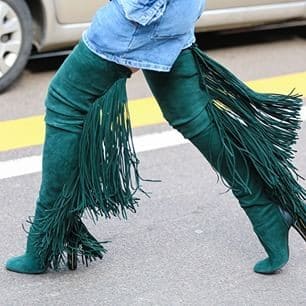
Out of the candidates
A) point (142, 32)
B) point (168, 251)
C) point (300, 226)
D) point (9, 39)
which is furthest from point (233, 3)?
point (142, 32)

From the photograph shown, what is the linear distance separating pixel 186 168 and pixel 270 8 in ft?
7.94

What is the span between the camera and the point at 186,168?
181 inches

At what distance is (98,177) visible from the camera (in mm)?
3197

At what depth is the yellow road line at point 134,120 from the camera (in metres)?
4.97

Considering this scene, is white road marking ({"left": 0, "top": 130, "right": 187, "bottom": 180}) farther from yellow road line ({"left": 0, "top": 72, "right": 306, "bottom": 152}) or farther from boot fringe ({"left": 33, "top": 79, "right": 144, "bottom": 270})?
boot fringe ({"left": 33, "top": 79, "right": 144, "bottom": 270})

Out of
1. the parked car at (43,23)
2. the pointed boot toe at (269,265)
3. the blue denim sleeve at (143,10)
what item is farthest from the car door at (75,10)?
the blue denim sleeve at (143,10)

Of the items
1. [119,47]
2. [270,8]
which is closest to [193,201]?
[119,47]

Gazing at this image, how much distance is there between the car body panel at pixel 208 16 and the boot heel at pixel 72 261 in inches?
104

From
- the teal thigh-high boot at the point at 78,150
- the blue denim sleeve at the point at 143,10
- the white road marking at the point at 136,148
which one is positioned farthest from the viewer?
the white road marking at the point at 136,148

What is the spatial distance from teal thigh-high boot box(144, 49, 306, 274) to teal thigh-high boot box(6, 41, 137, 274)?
17 cm

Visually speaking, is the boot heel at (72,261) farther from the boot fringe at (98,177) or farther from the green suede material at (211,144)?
the green suede material at (211,144)

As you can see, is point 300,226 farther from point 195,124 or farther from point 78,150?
point 78,150

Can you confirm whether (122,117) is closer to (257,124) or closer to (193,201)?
(257,124)

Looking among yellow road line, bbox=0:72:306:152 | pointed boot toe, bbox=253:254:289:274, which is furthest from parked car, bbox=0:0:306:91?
pointed boot toe, bbox=253:254:289:274
